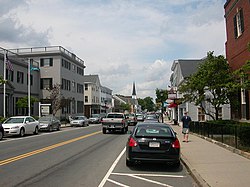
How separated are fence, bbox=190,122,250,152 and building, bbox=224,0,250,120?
259 cm

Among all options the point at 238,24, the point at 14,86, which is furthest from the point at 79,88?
the point at 238,24

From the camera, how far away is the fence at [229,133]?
13406mm

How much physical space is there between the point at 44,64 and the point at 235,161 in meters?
46.1

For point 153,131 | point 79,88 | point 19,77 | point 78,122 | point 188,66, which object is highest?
point 188,66

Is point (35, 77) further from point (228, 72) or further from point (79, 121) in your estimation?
point (228, 72)

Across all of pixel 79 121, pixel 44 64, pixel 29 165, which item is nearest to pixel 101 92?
pixel 44 64

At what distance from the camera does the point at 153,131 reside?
10.8 meters

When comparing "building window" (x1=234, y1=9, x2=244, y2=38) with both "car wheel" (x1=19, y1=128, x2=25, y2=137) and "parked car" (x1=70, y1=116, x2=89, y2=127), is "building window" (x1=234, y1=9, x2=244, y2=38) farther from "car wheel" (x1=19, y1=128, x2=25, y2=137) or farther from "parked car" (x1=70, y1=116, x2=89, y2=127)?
"parked car" (x1=70, y1=116, x2=89, y2=127)

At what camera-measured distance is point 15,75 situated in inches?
1734

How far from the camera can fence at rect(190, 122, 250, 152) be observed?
13406 millimetres

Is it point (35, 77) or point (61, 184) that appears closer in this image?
point (61, 184)

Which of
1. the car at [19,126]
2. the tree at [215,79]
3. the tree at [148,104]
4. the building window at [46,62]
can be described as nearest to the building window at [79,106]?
the building window at [46,62]

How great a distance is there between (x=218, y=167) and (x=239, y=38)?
13.1 m

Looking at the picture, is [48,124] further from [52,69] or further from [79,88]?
[79,88]
